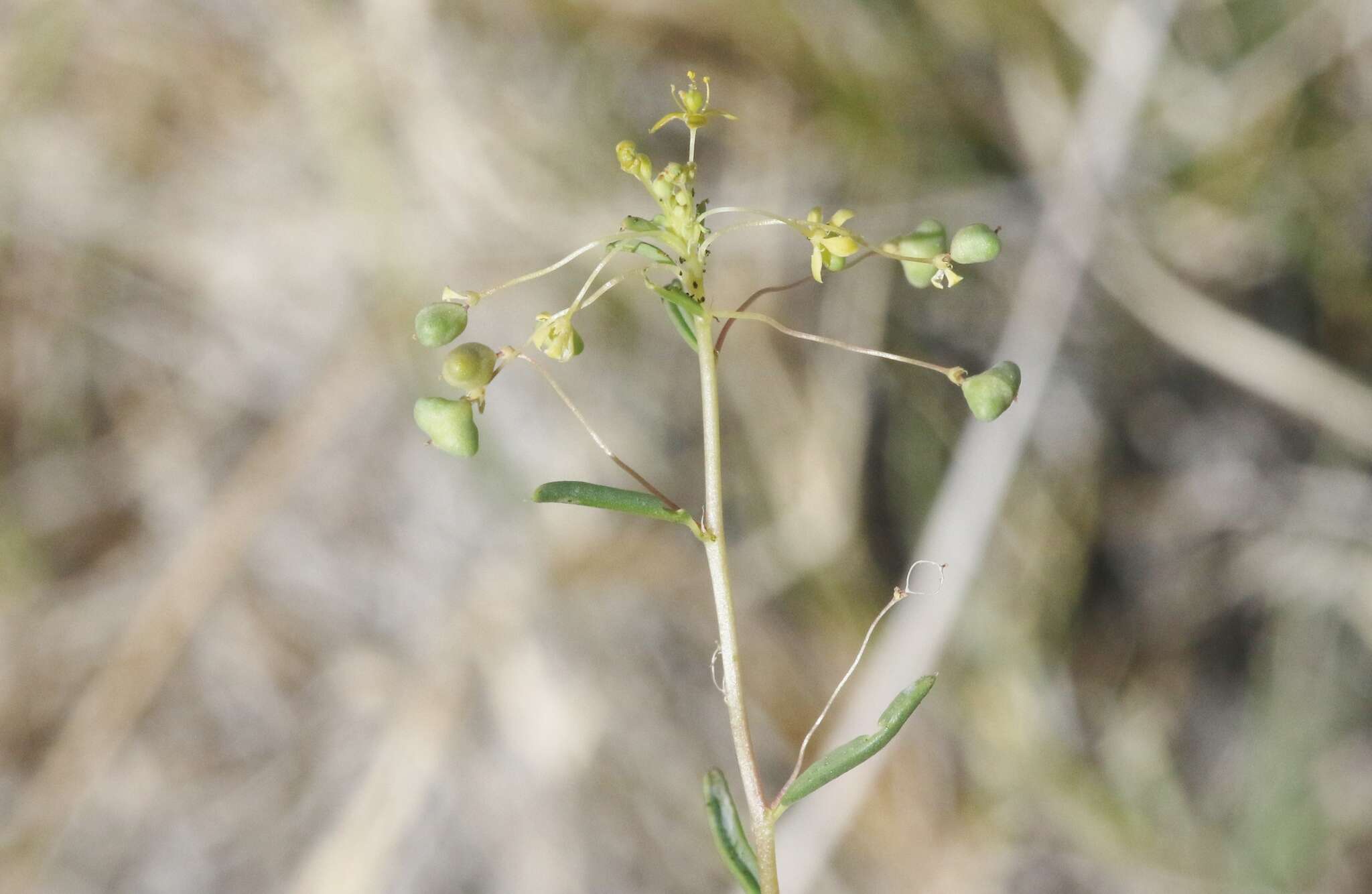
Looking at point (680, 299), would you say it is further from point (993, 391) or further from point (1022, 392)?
point (1022, 392)

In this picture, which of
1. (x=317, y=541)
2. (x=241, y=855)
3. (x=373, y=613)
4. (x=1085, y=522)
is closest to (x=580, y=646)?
(x=373, y=613)

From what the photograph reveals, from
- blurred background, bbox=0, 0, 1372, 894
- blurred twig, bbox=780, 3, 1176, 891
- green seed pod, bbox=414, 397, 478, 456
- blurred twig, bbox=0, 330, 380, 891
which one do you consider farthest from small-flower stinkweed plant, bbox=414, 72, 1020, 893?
blurred twig, bbox=0, 330, 380, 891

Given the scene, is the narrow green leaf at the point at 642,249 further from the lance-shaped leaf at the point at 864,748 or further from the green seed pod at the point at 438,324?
the lance-shaped leaf at the point at 864,748

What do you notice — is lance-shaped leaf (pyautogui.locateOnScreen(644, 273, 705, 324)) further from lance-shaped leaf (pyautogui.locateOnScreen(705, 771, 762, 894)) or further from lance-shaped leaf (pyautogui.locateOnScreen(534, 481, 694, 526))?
lance-shaped leaf (pyautogui.locateOnScreen(705, 771, 762, 894))

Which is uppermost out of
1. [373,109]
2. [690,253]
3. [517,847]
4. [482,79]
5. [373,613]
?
[482,79]

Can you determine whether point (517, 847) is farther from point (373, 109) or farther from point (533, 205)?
point (373, 109)

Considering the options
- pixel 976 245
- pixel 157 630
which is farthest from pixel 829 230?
pixel 157 630
